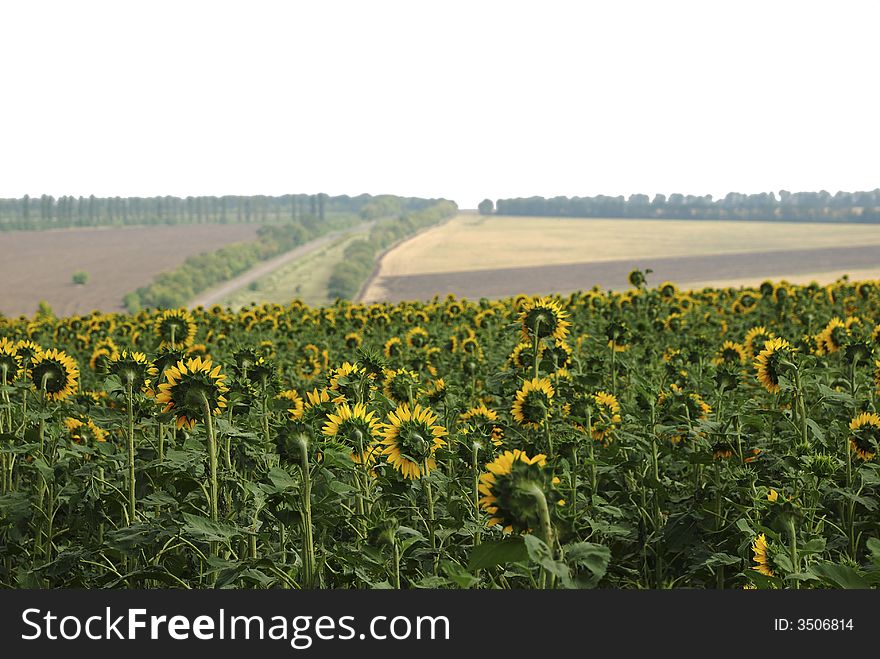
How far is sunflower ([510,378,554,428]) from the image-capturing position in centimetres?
423

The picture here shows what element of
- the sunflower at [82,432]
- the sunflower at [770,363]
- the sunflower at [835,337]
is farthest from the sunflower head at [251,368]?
the sunflower at [835,337]

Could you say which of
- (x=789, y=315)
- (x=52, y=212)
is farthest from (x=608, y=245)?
(x=52, y=212)

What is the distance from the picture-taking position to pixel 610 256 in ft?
205

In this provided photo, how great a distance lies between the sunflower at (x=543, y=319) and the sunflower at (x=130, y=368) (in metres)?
2.15

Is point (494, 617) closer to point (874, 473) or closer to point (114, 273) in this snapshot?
point (874, 473)

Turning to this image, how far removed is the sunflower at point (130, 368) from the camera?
140 inches

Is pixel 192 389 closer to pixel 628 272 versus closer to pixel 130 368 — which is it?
pixel 130 368

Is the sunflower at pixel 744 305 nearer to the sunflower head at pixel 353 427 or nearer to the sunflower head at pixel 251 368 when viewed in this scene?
the sunflower head at pixel 251 368

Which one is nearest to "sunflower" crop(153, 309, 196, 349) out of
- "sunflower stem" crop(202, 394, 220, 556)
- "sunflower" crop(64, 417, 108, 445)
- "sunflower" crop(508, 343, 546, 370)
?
"sunflower" crop(64, 417, 108, 445)

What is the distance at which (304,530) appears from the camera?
106 inches

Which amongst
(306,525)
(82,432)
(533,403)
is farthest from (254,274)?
(306,525)

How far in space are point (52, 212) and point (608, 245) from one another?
12135 centimetres

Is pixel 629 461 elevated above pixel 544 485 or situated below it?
below

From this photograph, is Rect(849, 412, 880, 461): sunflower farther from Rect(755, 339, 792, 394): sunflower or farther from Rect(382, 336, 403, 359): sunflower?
Rect(382, 336, 403, 359): sunflower
